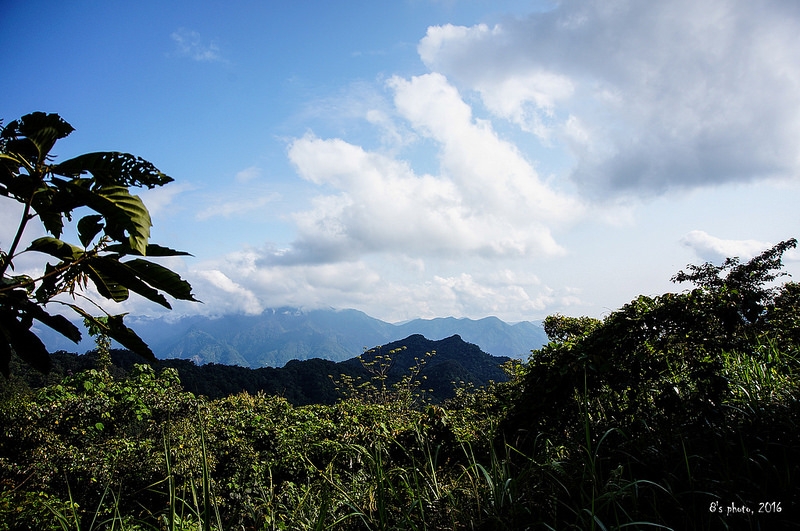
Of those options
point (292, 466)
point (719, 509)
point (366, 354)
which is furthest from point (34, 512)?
point (366, 354)

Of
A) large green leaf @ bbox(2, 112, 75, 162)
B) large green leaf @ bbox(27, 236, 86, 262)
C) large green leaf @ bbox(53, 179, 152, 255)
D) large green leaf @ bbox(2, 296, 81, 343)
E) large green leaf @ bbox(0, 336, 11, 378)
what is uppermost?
large green leaf @ bbox(2, 112, 75, 162)

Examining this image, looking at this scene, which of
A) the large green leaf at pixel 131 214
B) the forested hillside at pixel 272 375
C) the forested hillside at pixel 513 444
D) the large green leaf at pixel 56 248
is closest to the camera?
the large green leaf at pixel 131 214

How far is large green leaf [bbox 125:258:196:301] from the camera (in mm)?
937

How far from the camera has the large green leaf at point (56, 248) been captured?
99cm

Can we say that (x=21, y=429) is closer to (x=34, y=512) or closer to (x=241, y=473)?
(x=34, y=512)

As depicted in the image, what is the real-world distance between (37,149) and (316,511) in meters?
2.65

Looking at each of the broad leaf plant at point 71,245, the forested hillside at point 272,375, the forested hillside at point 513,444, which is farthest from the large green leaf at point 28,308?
the forested hillside at point 272,375

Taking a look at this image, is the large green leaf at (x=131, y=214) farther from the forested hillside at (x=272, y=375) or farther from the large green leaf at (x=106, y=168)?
the forested hillside at (x=272, y=375)

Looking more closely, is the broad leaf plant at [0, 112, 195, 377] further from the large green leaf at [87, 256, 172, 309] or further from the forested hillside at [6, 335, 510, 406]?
the forested hillside at [6, 335, 510, 406]

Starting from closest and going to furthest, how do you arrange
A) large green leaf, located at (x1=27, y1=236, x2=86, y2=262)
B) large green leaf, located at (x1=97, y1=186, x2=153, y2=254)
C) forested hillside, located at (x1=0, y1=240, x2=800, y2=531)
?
large green leaf, located at (x1=97, y1=186, x2=153, y2=254) < large green leaf, located at (x1=27, y1=236, x2=86, y2=262) < forested hillside, located at (x1=0, y1=240, x2=800, y2=531)

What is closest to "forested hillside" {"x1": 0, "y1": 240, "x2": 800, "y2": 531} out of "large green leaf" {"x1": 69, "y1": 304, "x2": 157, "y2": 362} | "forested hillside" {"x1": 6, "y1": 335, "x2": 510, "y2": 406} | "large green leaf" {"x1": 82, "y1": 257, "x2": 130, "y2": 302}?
"large green leaf" {"x1": 69, "y1": 304, "x2": 157, "y2": 362}

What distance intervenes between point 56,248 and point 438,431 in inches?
213

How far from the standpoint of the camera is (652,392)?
11.2ft

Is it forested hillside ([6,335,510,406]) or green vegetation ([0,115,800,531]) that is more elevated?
green vegetation ([0,115,800,531])
